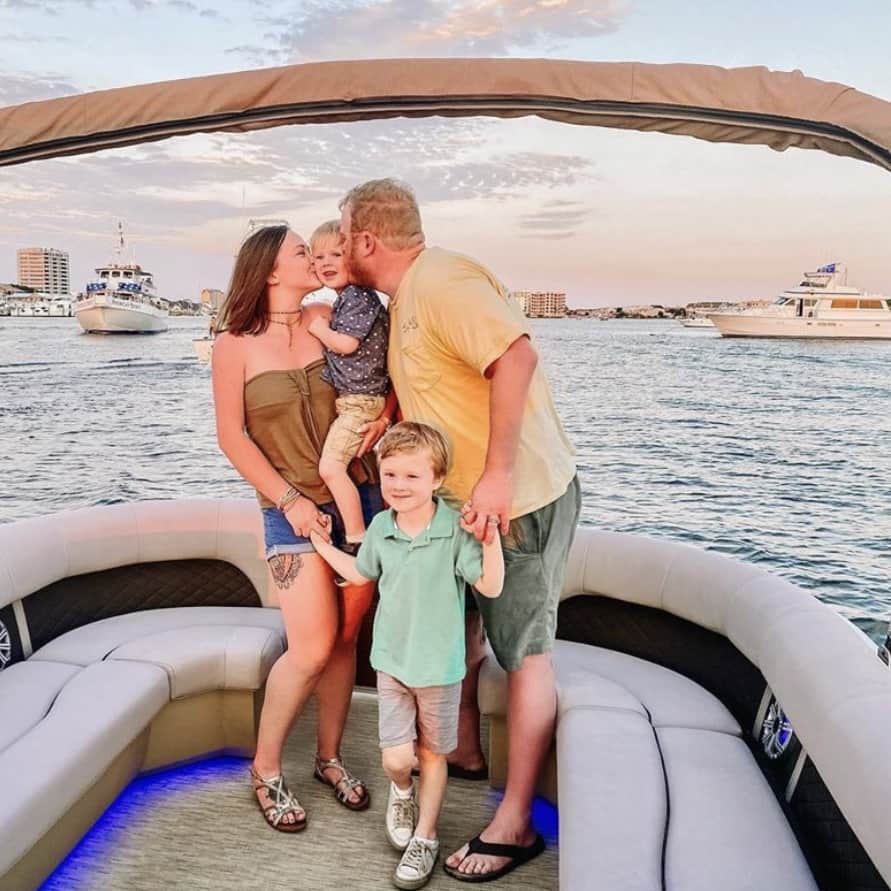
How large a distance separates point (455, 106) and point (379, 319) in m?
0.44

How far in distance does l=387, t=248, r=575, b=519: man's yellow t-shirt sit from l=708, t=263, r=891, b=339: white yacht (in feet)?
145

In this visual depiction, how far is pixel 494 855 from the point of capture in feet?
5.98

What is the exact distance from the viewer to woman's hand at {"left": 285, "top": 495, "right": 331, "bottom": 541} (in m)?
1.81

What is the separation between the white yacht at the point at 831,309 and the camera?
4181 cm

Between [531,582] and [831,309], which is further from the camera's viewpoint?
[831,309]

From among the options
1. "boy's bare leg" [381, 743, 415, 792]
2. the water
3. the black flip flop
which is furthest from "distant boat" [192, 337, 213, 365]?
the water

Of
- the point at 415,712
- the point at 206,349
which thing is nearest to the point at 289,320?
the point at 415,712

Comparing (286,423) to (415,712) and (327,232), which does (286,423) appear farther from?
(415,712)

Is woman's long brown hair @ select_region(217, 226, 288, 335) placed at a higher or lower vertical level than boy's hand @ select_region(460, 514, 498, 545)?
higher

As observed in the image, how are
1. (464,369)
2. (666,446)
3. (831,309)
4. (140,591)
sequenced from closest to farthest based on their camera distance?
(464,369)
(140,591)
(666,446)
(831,309)

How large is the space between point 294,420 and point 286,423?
18mm

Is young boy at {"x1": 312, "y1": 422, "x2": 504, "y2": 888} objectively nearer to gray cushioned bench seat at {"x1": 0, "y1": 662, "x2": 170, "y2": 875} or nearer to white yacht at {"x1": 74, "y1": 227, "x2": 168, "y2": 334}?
gray cushioned bench seat at {"x1": 0, "y1": 662, "x2": 170, "y2": 875}

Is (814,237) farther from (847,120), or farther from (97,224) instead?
(847,120)

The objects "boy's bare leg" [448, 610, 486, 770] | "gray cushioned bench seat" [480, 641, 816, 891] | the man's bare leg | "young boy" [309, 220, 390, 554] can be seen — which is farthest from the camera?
"boy's bare leg" [448, 610, 486, 770]
